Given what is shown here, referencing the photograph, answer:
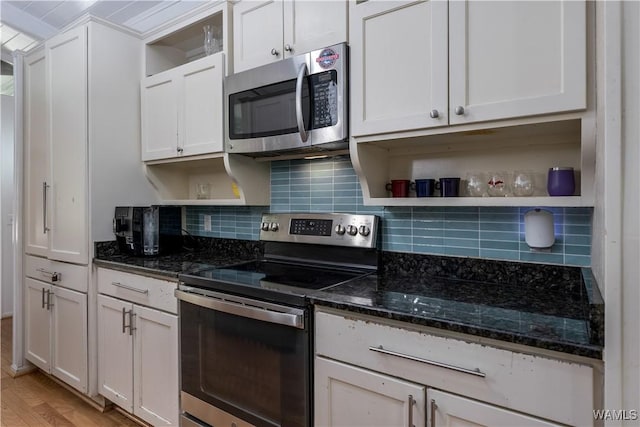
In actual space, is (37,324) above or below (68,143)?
below

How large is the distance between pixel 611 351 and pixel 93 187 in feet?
8.11

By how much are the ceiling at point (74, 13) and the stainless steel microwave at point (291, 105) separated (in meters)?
0.96

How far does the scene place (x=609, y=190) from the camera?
2.69 feet

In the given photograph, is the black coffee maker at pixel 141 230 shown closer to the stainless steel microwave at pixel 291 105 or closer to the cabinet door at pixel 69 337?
the cabinet door at pixel 69 337

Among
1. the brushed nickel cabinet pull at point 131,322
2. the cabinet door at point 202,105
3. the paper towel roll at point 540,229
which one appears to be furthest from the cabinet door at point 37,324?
the paper towel roll at point 540,229

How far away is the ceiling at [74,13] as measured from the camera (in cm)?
254

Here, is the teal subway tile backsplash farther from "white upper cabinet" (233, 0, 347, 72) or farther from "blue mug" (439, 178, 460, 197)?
"white upper cabinet" (233, 0, 347, 72)

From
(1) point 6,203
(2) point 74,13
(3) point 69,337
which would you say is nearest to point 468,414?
(3) point 69,337

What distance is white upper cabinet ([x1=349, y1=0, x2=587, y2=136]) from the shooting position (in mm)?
1103

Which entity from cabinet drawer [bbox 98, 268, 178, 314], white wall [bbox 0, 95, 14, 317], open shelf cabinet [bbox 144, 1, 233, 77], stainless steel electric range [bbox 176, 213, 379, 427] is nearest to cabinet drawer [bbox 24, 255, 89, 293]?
cabinet drawer [bbox 98, 268, 178, 314]

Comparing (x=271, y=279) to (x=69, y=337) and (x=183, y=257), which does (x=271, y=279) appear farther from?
(x=69, y=337)

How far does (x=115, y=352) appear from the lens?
2.07 meters

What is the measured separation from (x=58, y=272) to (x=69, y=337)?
1.39 feet

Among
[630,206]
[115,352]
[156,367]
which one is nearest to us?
[630,206]
